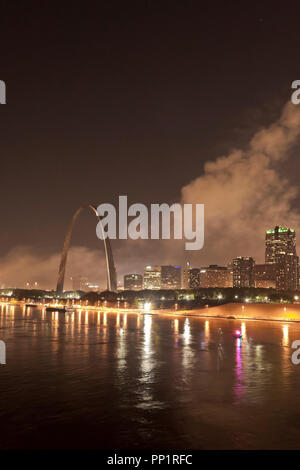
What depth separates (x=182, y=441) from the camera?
11469mm

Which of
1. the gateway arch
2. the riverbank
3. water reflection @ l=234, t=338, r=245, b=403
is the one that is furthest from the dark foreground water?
the gateway arch

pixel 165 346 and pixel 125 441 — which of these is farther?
pixel 165 346

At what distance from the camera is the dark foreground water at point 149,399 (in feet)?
38.5

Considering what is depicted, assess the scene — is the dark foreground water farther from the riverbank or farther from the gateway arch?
the gateway arch

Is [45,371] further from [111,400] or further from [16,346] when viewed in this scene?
[16,346]

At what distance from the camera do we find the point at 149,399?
1622 cm

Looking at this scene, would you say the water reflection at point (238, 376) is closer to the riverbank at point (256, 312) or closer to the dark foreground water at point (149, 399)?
the dark foreground water at point (149, 399)

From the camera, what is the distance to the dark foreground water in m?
11.8

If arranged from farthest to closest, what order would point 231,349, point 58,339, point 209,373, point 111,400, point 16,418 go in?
point 58,339 < point 231,349 < point 209,373 < point 111,400 < point 16,418

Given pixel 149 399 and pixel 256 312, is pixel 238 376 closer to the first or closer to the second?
pixel 149 399

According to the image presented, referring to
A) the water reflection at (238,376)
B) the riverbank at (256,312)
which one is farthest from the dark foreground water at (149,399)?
the riverbank at (256,312)

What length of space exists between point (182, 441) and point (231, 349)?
2077 centimetres

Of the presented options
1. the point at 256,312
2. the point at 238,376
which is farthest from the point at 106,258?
the point at 238,376
